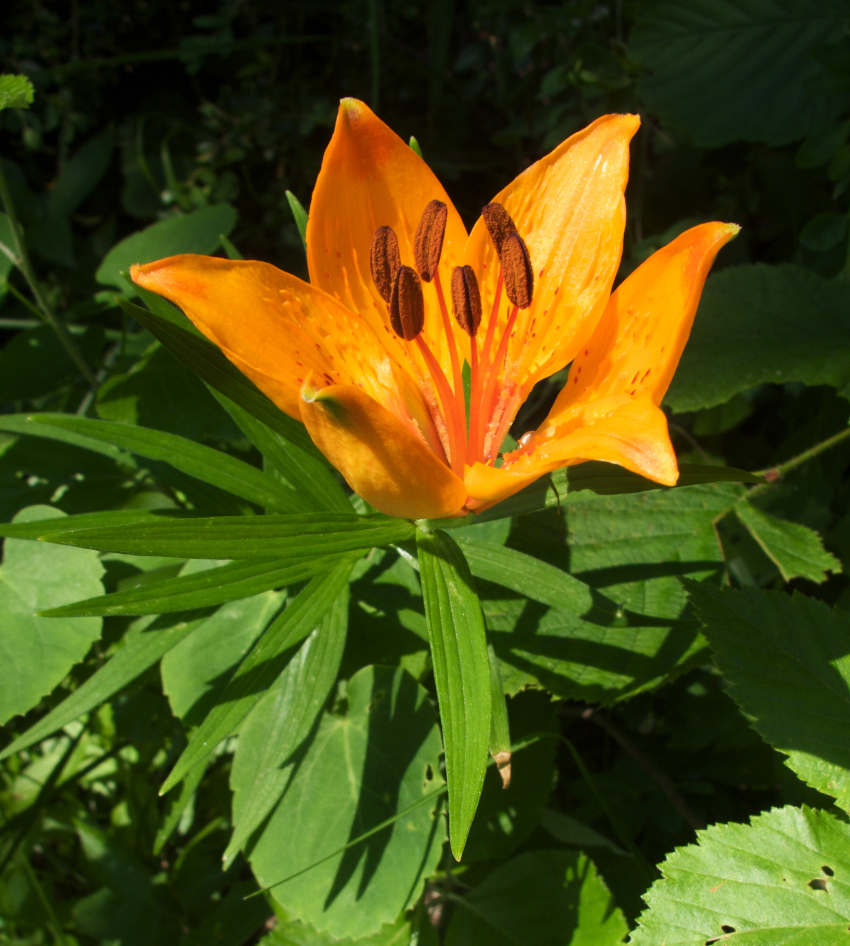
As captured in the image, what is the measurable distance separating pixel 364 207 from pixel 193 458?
47cm

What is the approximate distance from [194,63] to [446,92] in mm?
969

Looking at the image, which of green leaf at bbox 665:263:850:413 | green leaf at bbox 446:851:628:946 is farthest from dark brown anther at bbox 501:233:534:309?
green leaf at bbox 446:851:628:946

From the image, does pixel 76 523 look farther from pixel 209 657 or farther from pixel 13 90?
pixel 13 90

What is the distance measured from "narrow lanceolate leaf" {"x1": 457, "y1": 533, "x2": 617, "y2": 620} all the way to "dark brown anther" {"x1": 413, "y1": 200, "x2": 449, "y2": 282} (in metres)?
0.43

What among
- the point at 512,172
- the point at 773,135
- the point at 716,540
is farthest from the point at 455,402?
the point at 512,172

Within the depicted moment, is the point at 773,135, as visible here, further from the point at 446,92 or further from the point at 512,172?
the point at 446,92

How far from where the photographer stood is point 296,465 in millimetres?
1238

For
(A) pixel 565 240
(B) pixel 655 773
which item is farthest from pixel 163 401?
(B) pixel 655 773

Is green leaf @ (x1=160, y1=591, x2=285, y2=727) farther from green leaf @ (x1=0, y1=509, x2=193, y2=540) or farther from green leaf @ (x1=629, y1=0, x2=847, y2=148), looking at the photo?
green leaf @ (x1=629, y1=0, x2=847, y2=148)

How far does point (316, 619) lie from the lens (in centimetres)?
117

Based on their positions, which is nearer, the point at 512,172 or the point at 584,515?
the point at 584,515

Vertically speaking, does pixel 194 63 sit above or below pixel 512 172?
above

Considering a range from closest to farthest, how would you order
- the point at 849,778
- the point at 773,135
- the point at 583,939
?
the point at 849,778
the point at 583,939
the point at 773,135

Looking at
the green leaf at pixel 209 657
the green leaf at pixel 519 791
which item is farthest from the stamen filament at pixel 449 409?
the green leaf at pixel 519 791
